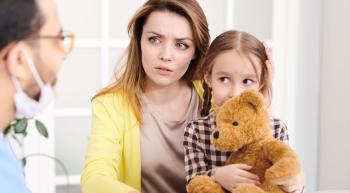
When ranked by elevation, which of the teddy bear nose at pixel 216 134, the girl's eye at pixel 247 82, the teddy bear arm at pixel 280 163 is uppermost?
the girl's eye at pixel 247 82

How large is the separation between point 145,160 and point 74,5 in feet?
3.43

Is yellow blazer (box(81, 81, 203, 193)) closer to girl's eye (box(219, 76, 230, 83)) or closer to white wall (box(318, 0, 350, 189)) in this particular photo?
girl's eye (box(219, 76, 230, 83))

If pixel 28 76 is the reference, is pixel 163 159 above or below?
below

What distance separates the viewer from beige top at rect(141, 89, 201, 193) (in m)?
1.55

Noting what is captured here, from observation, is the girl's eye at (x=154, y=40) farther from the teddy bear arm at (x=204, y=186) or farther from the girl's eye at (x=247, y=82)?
the teddy bear arm at (x=204, y=186)

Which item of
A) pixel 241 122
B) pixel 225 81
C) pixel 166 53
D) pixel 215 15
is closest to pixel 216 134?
pixel 241 122

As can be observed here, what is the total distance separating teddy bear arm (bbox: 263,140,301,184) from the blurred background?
4.63 ft

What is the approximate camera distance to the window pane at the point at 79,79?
93.5 inches

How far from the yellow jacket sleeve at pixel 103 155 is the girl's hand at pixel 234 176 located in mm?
243

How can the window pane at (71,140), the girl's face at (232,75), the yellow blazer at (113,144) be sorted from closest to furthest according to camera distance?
the girl's face at (232,75)
the yellow blazer at (113,144)
the window pane at (71,140)

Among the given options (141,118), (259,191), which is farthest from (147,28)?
(259,191)

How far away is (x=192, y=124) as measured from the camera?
1342mm

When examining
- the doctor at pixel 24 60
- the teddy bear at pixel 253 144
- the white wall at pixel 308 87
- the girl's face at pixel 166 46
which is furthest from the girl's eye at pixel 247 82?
the white wall at pixel 308 87

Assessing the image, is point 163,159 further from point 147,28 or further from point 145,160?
point 147,28
